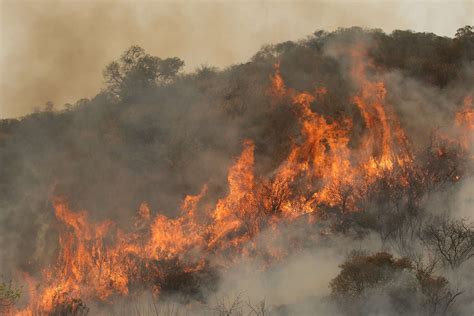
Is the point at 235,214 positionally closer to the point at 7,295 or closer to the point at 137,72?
the point at 7,295

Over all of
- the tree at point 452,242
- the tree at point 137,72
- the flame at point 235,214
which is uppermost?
the tree at point 137,72

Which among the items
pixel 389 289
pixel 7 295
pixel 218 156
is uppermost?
pixel 218 156

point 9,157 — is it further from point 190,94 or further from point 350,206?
point 350,206

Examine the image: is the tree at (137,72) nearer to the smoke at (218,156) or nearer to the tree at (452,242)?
the smoke at (218,156)

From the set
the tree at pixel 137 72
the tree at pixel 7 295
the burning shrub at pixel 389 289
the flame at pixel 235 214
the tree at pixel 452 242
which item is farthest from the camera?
the tree at pixel 137 72

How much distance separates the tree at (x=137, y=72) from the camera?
65.2 meters

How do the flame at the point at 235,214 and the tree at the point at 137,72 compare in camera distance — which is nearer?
the flame at the point at 235,214

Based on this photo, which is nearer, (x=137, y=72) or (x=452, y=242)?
(x=452, y=242)

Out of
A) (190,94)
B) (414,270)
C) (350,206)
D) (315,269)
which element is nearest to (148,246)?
(315,269)

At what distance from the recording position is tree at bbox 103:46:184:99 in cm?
6519

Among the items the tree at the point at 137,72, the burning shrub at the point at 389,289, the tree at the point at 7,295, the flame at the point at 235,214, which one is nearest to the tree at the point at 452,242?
the burning shrub at the point at 389,289

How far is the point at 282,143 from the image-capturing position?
50.4 meters

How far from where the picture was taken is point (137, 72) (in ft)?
217

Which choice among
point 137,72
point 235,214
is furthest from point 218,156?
point 137,72
